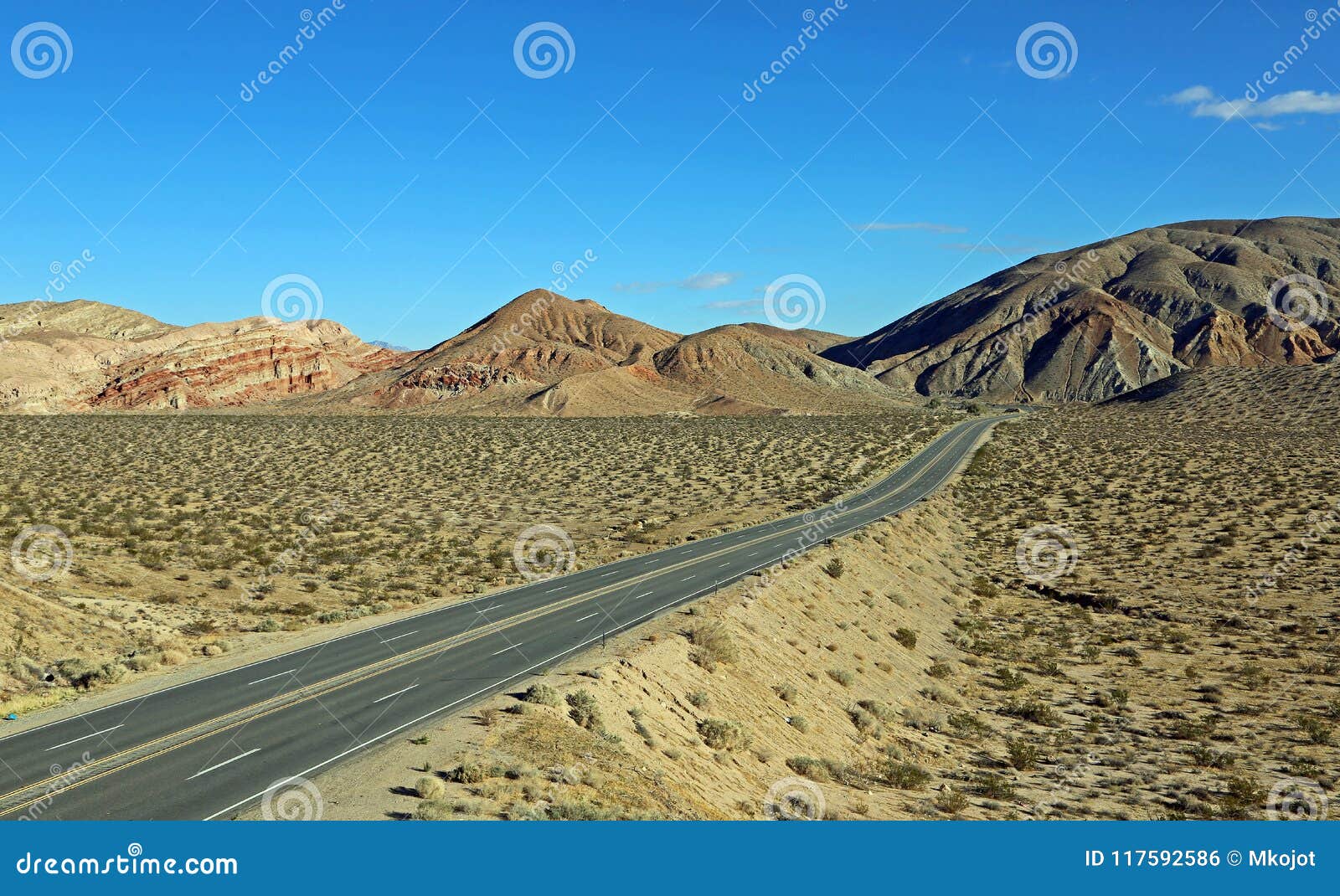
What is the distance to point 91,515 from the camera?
45.8 meters

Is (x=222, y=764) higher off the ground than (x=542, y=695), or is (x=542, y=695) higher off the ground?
(x=542, y=695)

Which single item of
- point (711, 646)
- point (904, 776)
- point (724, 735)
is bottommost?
point (904, 776)

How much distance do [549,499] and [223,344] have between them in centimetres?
13068

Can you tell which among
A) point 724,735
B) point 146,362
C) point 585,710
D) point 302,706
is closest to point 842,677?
point 724,735

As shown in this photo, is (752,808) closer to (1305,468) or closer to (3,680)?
(3,680)

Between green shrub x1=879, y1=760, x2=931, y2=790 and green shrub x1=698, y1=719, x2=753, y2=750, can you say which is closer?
green shrub x1=698, y1=719, x2=753, y2=750

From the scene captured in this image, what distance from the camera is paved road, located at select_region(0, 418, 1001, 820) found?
1504 cm

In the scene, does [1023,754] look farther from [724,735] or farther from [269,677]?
[269,677]

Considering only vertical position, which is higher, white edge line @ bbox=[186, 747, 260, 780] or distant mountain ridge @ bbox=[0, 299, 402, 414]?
distant mountain ridge @ bbox=[0, 299, 402, 414]

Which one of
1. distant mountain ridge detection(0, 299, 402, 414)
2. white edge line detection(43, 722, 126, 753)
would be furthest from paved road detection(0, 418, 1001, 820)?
distant mountain ridge detection(0, 299, 402, 414)

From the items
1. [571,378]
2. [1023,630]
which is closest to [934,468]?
[1023,630]

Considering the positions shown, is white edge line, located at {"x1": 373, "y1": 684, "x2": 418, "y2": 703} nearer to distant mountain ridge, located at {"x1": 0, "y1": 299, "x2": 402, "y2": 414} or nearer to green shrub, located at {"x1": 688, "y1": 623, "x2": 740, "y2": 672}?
green shrub, located at {"x1": 688, "y1": 623, "x2": 740, "y2": 672}

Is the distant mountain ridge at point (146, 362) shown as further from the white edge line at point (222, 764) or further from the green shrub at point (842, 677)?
the green shrub at point (842, 677)

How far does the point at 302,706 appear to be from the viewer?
65.0 feet
